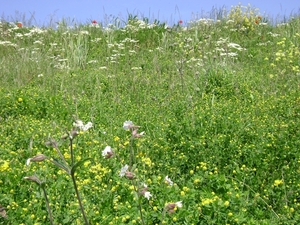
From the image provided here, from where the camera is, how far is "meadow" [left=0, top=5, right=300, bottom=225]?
2891mm

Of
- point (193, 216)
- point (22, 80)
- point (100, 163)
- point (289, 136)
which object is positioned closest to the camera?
point (193, 216)

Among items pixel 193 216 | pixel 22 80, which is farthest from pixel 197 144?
pixel 22 80

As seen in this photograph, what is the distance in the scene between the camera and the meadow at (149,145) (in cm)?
289

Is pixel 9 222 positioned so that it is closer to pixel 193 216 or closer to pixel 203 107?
pixel 193 216

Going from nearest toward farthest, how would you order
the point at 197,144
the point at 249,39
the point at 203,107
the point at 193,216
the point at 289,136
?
the point at 193,216 < the point at 197,144 < the point at 289,136 < the point at 203,107 < the point at 249,39

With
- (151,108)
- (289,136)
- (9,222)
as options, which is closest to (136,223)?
(9,222)

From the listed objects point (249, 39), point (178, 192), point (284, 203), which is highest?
point (249, 39)

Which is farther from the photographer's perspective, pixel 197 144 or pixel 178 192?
pixel 197 144

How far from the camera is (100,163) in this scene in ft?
12.9

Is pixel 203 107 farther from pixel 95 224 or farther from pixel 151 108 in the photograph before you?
pixel 95 224

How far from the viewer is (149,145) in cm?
441

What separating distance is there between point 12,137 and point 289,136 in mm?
2931

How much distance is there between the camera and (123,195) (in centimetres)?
333

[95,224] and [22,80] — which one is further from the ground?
[22,80]
